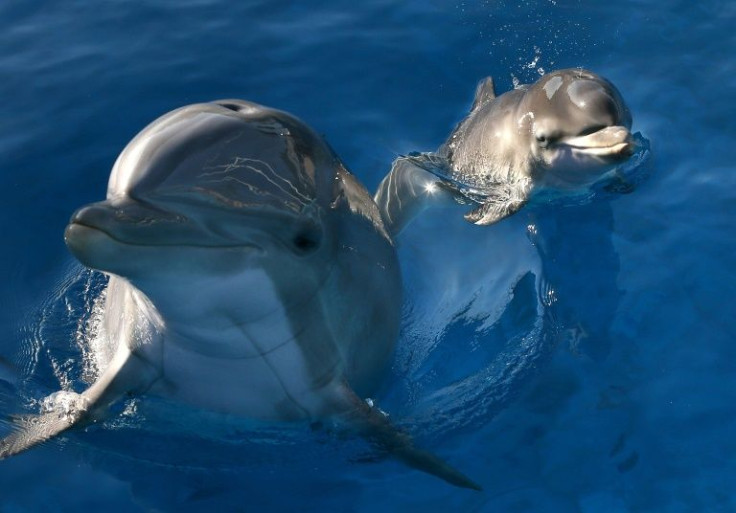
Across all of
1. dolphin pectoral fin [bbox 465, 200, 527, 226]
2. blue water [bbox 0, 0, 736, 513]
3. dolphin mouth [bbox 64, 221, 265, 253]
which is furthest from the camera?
dolphin pectoral fin [bbox 465, 200, 527, 226]

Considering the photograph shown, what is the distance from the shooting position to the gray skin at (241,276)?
3918 millimetres

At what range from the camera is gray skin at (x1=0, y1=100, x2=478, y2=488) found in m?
3.92

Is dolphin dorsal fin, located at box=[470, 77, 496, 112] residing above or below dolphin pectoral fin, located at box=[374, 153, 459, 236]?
above

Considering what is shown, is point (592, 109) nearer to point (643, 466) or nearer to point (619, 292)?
point (619, 292)

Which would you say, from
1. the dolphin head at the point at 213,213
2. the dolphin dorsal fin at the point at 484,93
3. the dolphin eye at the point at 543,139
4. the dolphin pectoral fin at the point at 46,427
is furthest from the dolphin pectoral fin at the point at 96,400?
the dolphin dorsal fin at the point at 484,93

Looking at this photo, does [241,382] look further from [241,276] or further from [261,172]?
[261,172]

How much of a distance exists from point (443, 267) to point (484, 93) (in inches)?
106

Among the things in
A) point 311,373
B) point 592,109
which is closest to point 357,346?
point 311,373

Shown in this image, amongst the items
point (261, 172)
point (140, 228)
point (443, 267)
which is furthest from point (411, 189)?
point (140, 228)

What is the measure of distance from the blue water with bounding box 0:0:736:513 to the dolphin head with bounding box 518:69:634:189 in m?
0.47

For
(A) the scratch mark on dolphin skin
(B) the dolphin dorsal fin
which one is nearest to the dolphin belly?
(A) the scratch mark on dolphin skin

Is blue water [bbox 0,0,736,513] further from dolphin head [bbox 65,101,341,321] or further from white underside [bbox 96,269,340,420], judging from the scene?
dolphin head [bbox 65,101,341,321]

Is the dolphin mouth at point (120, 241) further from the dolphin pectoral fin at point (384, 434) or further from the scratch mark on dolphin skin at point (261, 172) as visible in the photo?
the dolphin pectoral fin at point (384, 434)

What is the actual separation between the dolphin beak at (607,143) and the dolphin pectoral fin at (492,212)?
2.28ft
